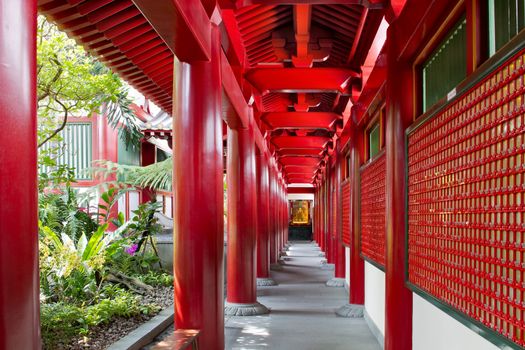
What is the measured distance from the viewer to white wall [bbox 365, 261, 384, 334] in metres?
6.57

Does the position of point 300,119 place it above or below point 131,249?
above

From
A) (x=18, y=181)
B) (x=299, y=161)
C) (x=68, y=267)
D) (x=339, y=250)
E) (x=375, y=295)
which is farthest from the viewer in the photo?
(x=299, y=161)

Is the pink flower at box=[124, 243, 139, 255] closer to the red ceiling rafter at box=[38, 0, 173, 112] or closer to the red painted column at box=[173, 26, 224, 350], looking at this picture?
the red ceiling rafter at box=[38, 0, 173, 112]

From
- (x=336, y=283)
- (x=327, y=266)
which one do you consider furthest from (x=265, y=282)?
(x=327, y=266)

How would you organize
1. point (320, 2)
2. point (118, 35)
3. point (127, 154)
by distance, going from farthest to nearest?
point (127, 154), point (320, 2), point (118, 35)

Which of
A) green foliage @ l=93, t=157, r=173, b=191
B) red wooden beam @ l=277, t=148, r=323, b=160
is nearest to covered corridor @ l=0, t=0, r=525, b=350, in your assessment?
red wooden beam @ l=277, t=148, r=323, b=160

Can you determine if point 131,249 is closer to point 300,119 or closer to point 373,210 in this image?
point 300,119

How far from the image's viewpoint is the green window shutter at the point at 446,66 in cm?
335

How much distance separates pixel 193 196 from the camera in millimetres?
4613

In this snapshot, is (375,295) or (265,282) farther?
(265,282)

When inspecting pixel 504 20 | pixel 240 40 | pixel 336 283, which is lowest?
pixel 336 283

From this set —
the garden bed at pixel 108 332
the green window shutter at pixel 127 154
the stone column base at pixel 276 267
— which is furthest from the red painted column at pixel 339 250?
the green window shutter at pixel 127 154

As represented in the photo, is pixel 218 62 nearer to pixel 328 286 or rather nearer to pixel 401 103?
pixel 401 103

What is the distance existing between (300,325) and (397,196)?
3.72 metres
